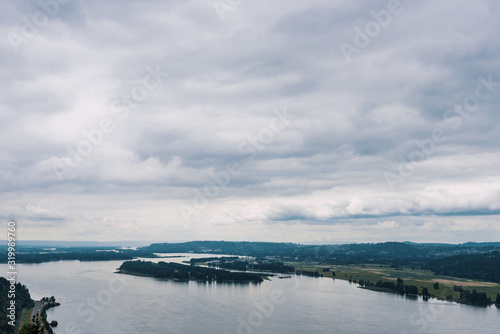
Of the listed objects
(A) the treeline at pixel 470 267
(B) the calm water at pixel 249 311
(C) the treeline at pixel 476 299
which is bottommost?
(B) the calm water at pixel 249 311

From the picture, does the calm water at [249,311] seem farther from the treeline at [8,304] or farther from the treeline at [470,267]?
the treeline at [470,267]

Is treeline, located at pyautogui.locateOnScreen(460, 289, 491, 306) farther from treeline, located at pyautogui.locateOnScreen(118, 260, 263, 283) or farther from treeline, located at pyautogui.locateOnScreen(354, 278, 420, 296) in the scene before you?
treeline, located at pyautogui.locateOnScreen(118, 260, 263, 283)

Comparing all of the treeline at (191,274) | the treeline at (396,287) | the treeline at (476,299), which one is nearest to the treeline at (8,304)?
the treeline at (191,274)

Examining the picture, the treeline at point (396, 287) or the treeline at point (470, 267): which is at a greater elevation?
the treeline at point (470, 267)

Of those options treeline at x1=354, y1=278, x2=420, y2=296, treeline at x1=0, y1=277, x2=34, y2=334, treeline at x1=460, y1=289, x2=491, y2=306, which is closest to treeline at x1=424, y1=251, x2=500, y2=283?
treeline at x1=354, y1=278, x2=420, y2=296

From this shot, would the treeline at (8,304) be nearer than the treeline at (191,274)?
Yes

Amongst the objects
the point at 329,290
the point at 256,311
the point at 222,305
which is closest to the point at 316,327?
the point at 256,311
